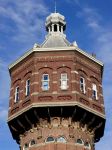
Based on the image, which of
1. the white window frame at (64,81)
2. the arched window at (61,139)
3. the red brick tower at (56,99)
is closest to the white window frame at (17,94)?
the red brick tower at (56,99)

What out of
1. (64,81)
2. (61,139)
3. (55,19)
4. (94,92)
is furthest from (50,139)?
(55,19)

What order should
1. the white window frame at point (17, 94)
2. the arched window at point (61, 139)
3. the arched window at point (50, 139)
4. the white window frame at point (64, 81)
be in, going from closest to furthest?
1. the arched window at point (61, 139)
2. the arched window at point (50, 139)
3. the white window frame at point (64, 81)
4. the white window frame at point (17, 94)

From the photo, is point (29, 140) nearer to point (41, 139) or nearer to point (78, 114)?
point (41, 139)

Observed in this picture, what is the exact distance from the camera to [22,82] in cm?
4444

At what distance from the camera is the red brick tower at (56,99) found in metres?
40.9

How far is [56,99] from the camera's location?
41.2 m

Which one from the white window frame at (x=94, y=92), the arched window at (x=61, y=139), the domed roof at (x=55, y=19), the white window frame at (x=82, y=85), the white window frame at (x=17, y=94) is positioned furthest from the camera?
the domed roof at (x=55, y=19)

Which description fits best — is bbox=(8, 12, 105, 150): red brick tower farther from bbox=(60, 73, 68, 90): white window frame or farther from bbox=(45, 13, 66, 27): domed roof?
bbox=(45, 13, 66, 27): domed roof

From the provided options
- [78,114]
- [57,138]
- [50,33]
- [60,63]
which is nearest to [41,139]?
[57,138]

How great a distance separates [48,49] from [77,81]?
4.26m

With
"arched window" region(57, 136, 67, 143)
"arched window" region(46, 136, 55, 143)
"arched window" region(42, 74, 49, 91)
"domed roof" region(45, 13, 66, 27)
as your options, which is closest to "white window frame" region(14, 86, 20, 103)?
"arched window" region(42, 74, 49, 91)

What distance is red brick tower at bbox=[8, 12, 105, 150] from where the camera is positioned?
40.9m

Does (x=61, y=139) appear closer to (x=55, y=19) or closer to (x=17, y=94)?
(x=17, y=94)

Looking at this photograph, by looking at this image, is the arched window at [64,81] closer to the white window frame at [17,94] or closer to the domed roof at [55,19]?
the white window frame at [17,94]
